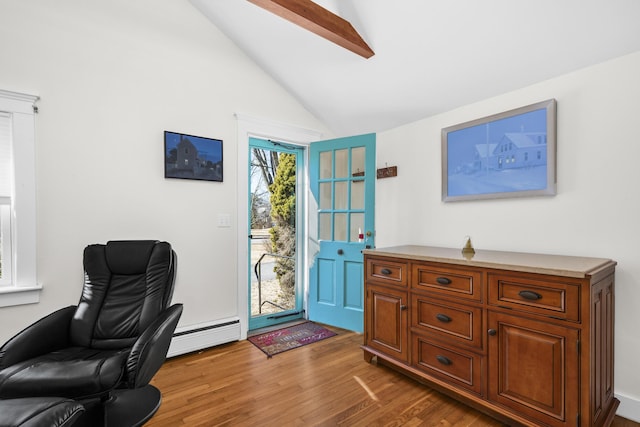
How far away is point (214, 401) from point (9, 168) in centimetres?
206

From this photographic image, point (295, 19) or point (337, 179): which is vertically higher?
point (295, 19)

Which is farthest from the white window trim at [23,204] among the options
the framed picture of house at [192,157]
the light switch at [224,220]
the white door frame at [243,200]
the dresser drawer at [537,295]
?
the dresser drawer at [537,295]

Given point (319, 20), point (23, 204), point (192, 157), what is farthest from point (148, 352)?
point (319, 20)

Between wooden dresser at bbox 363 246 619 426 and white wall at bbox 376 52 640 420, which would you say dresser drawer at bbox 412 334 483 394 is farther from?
white wall at bbox 376 52 640 420

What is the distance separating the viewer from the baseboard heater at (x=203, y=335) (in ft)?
8.49

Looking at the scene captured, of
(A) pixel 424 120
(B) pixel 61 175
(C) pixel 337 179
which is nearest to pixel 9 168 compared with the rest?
(B) pixel 61 175

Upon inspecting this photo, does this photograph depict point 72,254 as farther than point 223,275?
No

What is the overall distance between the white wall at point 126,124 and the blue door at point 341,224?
834 mm

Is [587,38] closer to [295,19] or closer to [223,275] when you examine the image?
[295,19]

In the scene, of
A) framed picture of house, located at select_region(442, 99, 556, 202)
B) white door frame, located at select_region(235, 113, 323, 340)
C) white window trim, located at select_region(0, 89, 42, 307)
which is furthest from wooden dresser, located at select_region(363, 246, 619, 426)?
white window trim, located at select_region(0, 89, 42, 307)

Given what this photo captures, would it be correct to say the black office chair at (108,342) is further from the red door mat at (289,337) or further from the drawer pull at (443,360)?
the drawer pull at (443,360)

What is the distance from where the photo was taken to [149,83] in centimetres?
252

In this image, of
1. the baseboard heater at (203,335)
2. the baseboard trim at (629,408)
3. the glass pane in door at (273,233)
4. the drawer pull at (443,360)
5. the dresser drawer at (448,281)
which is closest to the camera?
the baseboard trim at (629,408)

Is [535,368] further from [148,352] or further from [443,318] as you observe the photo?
[148,352]
